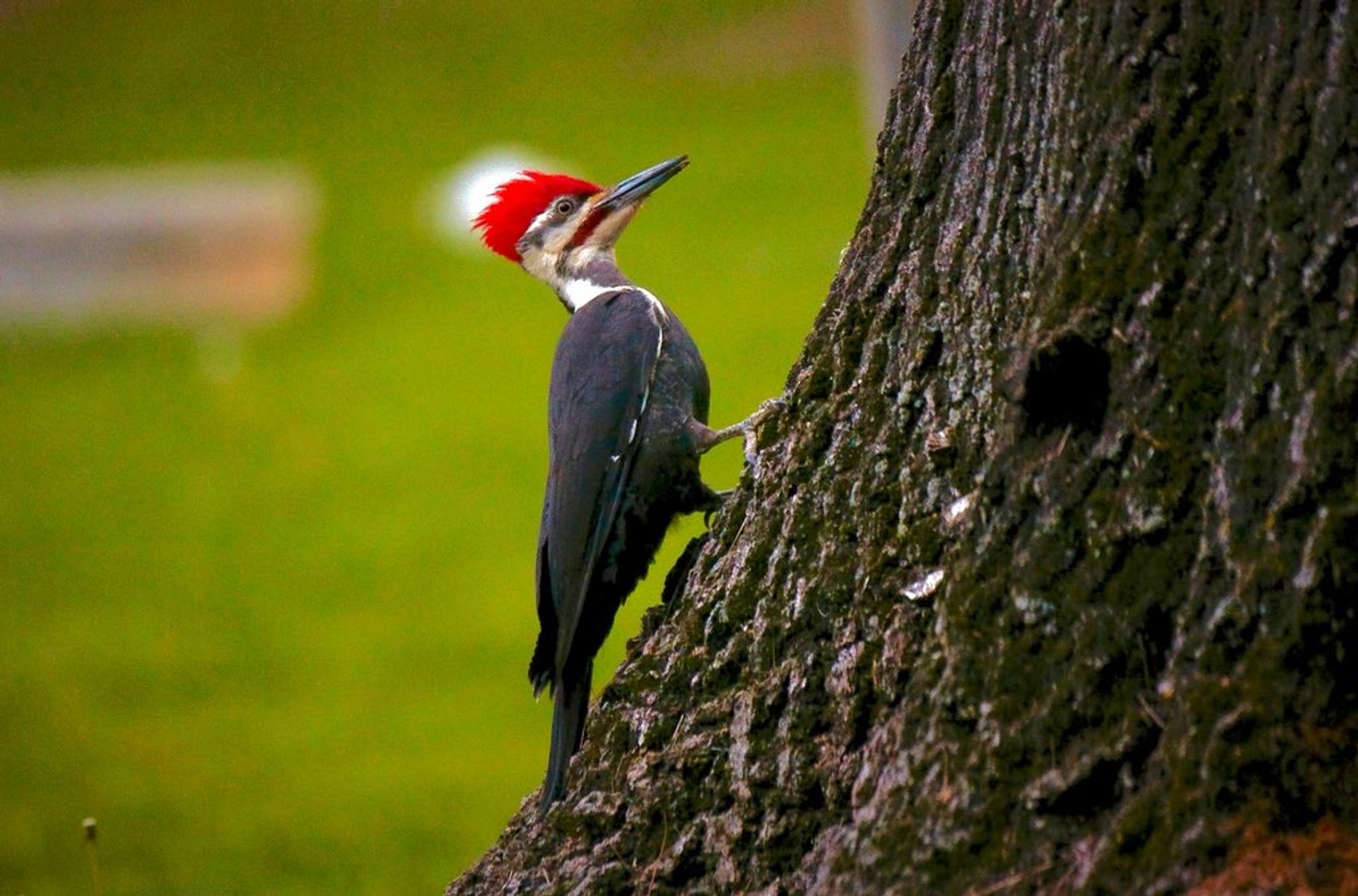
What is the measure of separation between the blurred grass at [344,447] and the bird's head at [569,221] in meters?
2.01

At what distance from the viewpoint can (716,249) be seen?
14.1 m

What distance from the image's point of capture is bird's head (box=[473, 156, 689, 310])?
15.7ft

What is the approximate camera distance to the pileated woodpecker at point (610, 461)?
3.66 metres

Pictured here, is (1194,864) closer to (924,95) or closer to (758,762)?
(758,762)

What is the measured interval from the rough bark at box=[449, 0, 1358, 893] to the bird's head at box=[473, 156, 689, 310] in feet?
6.71

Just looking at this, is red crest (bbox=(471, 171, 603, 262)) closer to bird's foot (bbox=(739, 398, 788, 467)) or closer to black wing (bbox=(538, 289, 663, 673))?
black wing (bbox=(538, 289, 663, 673))

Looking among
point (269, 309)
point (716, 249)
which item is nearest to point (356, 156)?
point (269, 309)

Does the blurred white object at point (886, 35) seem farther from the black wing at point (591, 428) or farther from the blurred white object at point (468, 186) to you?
the blurred white object at point (468, 186)

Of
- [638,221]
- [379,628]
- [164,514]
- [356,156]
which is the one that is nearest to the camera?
[379,628]

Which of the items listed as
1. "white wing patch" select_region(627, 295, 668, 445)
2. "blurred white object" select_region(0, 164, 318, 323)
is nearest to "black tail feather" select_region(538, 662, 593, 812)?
"white wing patch" select_region(627, 295, 668, 445)

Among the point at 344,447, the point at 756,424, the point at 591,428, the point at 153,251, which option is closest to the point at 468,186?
the point at 153,251

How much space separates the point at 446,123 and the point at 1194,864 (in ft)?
57.3

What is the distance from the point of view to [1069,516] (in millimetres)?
2312

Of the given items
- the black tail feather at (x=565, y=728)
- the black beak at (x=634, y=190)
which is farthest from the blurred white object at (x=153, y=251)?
the black tail feather at (x=565, y=728)
